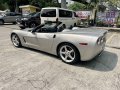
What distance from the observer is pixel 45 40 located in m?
5.24

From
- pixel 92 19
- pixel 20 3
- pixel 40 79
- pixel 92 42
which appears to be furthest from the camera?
pixel 20 3

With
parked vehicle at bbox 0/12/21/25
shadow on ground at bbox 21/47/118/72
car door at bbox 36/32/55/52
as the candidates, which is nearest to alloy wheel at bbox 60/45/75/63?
shadow on ground at bbox 21/47/118/72

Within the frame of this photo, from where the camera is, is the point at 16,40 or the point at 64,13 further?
the point at 64,13

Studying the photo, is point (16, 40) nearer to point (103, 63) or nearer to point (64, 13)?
point (103, 63)

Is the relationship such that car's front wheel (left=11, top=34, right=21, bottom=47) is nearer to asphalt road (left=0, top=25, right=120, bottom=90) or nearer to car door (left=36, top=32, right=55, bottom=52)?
asphalt road (left=0, top=25, right=120, bottom=90)

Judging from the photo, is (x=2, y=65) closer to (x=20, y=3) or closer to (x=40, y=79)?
(x=40, y=79)

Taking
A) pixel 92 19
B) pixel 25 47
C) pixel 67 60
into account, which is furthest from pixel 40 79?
pixel 92 19

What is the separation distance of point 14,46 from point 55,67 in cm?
288

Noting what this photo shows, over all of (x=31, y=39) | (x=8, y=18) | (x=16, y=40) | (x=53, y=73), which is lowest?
(x=53, y=73)

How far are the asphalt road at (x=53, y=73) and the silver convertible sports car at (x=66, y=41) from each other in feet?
1.01

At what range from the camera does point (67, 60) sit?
4832 millimetres

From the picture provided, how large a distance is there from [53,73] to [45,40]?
1.44 meters

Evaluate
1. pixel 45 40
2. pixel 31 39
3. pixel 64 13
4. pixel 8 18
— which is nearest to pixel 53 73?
pixel 45 40

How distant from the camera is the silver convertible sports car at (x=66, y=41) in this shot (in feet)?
14.3
